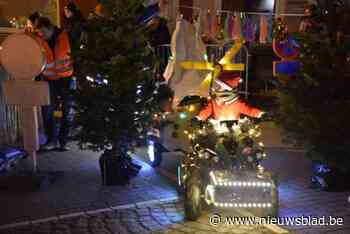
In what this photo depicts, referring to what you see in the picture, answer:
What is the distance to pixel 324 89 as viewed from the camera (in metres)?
6.30

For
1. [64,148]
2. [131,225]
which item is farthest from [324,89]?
[64,148]

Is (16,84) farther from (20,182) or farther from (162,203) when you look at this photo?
(162,203)

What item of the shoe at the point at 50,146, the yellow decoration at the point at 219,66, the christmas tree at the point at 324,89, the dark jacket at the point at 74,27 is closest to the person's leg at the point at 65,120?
the shoe at the point at 50,146

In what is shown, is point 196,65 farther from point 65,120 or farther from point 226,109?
point 65,120

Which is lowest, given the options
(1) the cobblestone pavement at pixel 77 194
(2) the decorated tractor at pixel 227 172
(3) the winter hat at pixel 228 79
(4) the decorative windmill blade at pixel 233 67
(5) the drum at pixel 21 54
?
(1) the cobblestone pavement at pixel 77 194

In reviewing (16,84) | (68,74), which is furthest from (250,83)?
(16,84)

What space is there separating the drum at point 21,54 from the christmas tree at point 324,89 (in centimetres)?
357

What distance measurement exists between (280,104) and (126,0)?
8.77 feet

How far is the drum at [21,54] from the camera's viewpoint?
622cm

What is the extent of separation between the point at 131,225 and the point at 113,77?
2106mm

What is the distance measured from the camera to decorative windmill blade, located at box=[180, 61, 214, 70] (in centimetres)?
596

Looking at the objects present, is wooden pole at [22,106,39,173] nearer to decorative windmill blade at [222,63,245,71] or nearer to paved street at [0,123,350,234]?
paved street at [0,123,350,234]

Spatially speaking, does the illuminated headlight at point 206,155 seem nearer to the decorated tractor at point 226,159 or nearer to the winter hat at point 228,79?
the decorated tractor at point 226,159

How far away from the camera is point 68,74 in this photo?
827 cm
